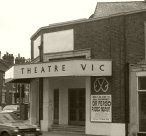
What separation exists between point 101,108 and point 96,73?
210cm

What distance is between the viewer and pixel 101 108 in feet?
74.9

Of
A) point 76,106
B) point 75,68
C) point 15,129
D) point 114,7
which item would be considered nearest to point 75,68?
point 75,68

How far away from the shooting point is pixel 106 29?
22781 millimetres

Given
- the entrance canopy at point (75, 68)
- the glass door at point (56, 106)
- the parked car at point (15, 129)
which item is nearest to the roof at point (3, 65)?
the glass door at point (56, 106)

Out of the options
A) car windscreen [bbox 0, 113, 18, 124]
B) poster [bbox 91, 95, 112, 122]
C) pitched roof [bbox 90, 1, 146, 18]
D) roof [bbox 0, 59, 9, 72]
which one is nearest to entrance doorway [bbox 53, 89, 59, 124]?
poster [bbox 91, 95, 112, 122]

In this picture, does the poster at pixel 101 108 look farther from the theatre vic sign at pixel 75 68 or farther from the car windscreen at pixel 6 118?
the car windscreen at pixel 6 118

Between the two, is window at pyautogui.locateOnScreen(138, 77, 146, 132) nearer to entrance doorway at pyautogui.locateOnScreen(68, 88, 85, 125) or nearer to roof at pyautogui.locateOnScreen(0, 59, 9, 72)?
entrance doorway at pyautogui.locateOnScreen(68, 88, 85, 125)

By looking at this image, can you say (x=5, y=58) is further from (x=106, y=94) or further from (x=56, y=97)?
(x=106, y=94)

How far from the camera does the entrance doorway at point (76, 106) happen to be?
25375 mm

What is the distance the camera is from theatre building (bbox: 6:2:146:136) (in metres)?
21.7

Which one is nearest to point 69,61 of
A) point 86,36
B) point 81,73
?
point 81,73

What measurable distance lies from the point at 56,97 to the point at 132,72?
6808mm

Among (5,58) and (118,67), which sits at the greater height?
(5,58)

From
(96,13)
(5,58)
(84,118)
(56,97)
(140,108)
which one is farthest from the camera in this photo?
(5,58)
